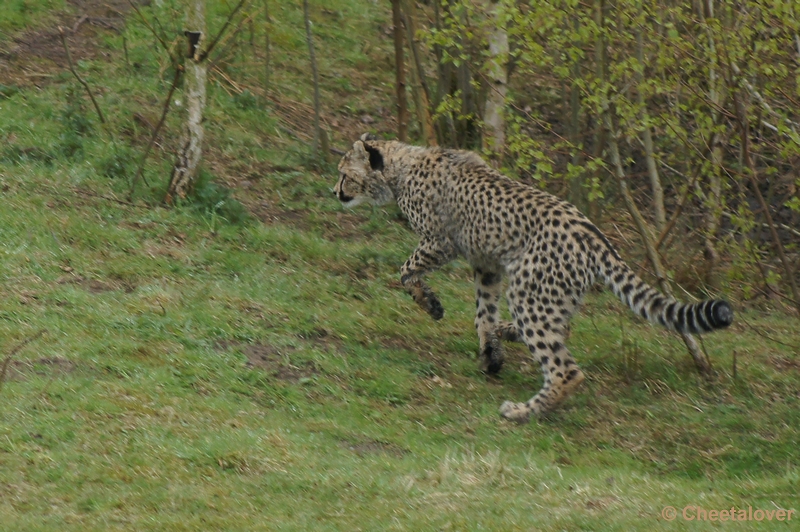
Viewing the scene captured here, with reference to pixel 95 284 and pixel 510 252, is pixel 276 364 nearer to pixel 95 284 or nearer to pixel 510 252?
pixel 95 284

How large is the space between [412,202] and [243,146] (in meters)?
4.44

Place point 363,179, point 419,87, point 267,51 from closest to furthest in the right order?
point 363,179, point 419,87, point 267,51

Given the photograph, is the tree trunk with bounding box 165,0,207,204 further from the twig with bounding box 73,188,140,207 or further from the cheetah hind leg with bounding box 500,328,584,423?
the cheetah hind leg with bounding box 500,328,584,423

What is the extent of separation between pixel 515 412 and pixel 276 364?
6.27 feet

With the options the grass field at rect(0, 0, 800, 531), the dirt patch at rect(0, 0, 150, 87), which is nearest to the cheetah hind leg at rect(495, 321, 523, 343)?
the grass field at rect(0, 0, 800, 531)

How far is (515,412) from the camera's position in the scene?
28.2ft

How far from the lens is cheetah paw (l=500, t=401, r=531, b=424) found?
28.1 feet

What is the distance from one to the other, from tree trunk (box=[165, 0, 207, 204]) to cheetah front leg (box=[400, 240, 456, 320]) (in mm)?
2941

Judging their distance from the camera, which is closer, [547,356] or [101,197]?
[547,356]

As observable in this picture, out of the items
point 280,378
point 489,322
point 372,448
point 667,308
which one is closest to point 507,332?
point 489,322

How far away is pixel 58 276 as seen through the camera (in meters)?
9.34

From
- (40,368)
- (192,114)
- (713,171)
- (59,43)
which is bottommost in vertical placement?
(40,368)

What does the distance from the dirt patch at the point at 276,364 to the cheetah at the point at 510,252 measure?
1.60 m

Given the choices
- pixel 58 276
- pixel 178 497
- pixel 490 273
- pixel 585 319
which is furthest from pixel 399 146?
pixel 178 497
